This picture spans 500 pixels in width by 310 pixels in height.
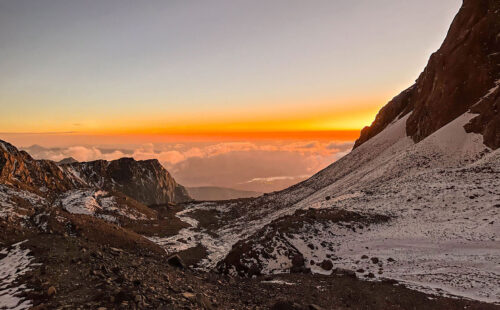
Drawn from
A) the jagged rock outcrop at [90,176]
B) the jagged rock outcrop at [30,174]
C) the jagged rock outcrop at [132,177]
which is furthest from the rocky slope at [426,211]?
the jagged rock outcrop at [132,177]

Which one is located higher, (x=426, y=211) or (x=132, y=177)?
(x=426, y=211)

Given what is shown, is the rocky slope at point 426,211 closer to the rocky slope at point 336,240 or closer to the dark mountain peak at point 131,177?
the rocky slope at point 336,240

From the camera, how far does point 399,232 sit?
26.8 meters

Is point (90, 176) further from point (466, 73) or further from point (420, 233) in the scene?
point (466, 73)

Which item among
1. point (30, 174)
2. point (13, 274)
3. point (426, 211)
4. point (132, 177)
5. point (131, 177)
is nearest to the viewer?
point (13, 274)

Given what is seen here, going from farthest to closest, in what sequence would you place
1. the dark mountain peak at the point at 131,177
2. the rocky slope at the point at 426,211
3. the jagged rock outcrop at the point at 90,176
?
the dark mountain peak at the point at 131,177, the jagged rock outcrop at the point at 90,176, the rocky slope at the point at 426,211

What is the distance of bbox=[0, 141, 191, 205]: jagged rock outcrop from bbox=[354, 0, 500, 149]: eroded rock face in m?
92.5

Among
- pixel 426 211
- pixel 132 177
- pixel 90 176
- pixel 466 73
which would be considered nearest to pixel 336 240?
pixel 426 211

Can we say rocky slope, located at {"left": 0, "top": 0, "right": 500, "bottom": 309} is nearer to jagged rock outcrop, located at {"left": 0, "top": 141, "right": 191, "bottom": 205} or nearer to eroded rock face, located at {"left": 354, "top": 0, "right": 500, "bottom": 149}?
eroded rock face, located at {"left": 354, "top": 0, "right": 500, "bottom": 149}

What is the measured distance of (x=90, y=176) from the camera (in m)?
117

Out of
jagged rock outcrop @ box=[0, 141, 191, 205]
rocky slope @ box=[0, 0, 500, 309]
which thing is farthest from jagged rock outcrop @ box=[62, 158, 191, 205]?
rocky slope @ box=[0, 0, 500, 309]

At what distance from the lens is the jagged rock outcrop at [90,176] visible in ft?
227

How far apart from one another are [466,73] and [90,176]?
5277 inches

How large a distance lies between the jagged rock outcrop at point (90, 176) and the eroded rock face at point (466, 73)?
303ft
